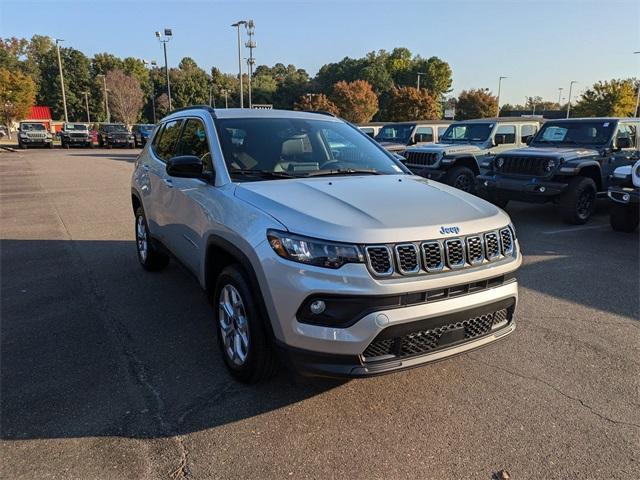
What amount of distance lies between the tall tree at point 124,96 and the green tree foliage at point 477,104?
4528 cm

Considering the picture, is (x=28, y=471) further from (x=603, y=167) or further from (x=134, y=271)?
(x=603, y=167)

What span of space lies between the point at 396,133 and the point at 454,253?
42.8 feet

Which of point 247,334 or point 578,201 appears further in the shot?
point 578,201

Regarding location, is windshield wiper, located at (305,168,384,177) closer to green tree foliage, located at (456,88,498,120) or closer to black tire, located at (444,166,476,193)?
black tire, located at (444,166,476,193)

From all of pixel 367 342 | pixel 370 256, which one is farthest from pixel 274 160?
pixel 367 342

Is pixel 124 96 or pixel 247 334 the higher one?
pixel 124 96

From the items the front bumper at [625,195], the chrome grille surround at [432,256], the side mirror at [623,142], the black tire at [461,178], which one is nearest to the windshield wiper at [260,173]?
the chrome grille surround at [432,256]

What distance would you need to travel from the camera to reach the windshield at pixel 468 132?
12.1 meters

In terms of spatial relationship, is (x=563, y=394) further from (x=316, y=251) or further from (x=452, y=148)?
(x=452, y=148)

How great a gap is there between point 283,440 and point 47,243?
613 cm

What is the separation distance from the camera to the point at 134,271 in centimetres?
597

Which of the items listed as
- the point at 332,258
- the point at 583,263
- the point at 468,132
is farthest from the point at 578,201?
the point at 332,258

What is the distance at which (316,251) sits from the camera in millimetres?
2668

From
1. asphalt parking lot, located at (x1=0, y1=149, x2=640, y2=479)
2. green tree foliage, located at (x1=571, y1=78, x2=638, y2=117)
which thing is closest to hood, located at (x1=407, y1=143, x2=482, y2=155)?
asphalt parking lot, located at (x1=0, y1=149, x2=640, y2=479)
